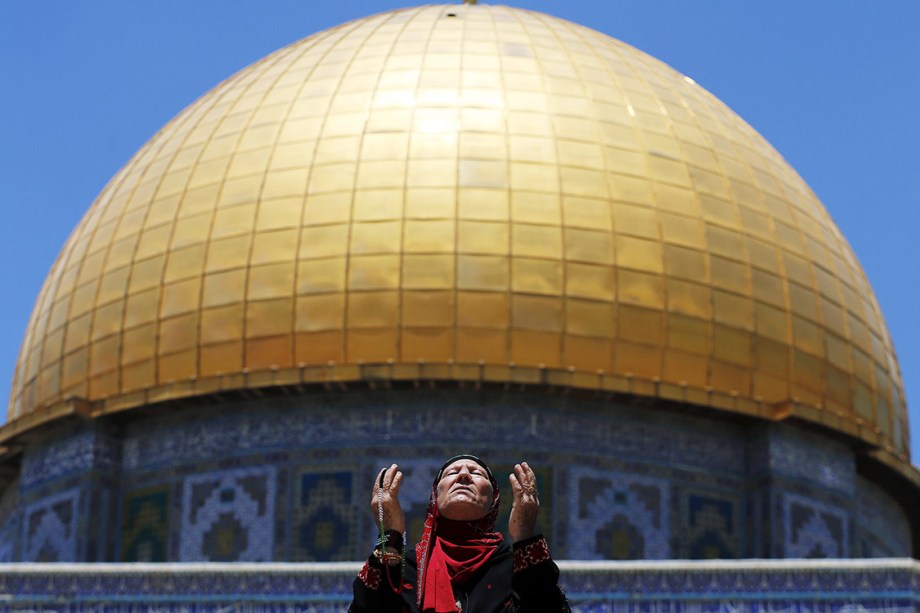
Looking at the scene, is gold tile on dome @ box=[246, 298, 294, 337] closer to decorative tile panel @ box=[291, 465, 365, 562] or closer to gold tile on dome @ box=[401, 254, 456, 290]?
gold tile on dome @ box=[401, 254, 456, 290]

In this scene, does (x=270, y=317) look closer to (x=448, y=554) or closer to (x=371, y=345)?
(x=371, y=345)

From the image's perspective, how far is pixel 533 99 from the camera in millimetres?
16656

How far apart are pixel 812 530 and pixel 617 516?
1.64 meters

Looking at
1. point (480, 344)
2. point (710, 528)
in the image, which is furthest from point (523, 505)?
point (710, 528)

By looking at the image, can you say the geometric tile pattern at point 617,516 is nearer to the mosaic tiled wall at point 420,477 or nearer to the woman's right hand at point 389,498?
the mosaic tiled wall at point 420,477

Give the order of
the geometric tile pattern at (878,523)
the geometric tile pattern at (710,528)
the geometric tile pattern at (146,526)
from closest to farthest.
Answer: the geometric tile pattern at (710,528) < the geometric tile pattern at (146,526) < the geometric tile pattern at (878,523)

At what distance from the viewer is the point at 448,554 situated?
428 cm

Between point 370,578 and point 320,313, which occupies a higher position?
point 320,313

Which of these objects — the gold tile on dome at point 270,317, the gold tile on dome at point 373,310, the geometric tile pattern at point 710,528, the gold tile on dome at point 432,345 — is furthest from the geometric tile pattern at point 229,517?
the geometric tile pattern at point 710,528

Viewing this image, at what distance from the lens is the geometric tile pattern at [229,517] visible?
→ 15.4 m

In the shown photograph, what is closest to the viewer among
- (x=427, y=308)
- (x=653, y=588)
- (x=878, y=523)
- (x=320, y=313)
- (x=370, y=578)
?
(x=370, y=578)

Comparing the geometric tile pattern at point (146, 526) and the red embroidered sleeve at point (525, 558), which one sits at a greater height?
the geometric tile pattern at point (146, 526)

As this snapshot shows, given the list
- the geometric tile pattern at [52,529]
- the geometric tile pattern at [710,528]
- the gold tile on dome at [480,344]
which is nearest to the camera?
the gold tile on dome at [480,344]

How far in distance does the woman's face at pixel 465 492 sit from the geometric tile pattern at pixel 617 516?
432 inches
